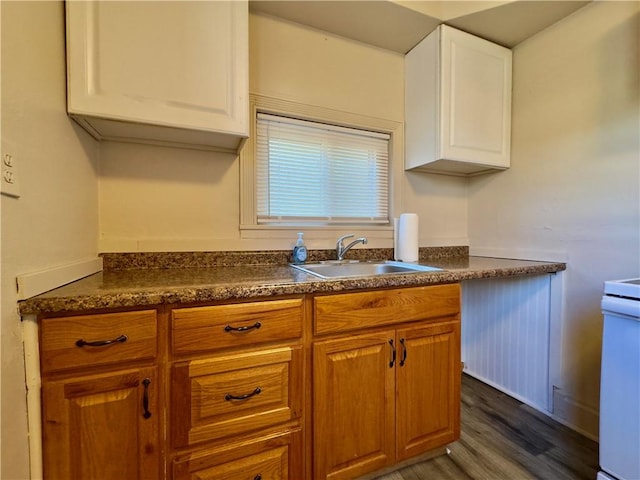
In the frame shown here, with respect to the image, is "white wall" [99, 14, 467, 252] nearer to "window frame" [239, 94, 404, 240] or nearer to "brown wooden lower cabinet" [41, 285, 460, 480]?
"window frame" [239, 94, 404, 240]

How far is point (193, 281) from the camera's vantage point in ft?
3.34

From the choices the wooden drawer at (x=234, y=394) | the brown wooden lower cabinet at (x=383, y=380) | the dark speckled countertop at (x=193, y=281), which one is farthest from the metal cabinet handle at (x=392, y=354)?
the wooden drawer at (x=234, y=394)

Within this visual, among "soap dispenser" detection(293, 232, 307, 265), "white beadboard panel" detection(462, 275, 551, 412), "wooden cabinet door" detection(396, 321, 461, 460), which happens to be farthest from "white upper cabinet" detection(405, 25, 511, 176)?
"wooden cabinet door" detection(396, 321, 461, 460)

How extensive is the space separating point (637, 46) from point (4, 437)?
2.75 m

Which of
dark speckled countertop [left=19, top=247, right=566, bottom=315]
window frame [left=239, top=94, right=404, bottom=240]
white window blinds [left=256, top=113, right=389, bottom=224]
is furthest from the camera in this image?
white window blinds [left=256, top=113, right=389, bottom=224]

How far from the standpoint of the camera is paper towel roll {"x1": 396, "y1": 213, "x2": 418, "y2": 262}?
1774mm

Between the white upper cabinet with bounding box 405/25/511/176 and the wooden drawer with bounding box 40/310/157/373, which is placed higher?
the white upper cabinet with bounding box 405/25/511/176

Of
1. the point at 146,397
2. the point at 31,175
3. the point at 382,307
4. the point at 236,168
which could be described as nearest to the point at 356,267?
the point at 382,307

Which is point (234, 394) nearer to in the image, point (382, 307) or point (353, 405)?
point (353, 405)

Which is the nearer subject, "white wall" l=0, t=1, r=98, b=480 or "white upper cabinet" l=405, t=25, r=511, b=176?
"white wall" l=0, t=1, r=98, b=480

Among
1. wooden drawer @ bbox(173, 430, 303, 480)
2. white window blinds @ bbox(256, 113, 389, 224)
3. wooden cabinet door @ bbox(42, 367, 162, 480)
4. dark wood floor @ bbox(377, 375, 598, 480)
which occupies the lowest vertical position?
dark wood floor @ bbox(377, 375, 598, 480)

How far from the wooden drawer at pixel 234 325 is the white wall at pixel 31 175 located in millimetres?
369

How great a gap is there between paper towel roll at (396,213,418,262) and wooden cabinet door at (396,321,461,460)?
1.79ft

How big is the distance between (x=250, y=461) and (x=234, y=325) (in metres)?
0.50
